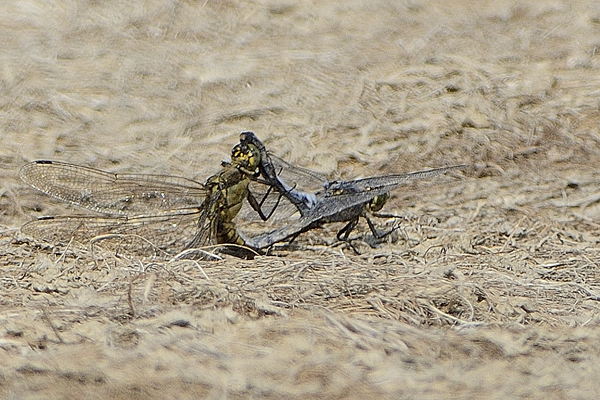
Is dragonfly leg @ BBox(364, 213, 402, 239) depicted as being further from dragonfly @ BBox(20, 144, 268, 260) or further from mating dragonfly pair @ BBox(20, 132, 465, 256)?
dragonfly @ BBox(20, 144, 268, 260)

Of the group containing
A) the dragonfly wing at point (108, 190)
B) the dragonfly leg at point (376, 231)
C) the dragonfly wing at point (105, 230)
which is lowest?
the dragonfly leg at point (376, 231)

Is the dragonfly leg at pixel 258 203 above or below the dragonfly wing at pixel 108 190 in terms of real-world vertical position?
below

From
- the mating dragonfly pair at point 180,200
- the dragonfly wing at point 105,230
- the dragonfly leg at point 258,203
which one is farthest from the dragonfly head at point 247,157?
the dragonfly wing at point 105,230

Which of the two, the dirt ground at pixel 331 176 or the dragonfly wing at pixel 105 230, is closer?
the dirt ground at pixel 331 176

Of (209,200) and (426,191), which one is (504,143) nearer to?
(426,191)

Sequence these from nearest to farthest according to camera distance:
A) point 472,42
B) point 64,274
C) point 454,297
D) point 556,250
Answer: point 454,297 → point 64,274 → point 556,250 → point 472,42

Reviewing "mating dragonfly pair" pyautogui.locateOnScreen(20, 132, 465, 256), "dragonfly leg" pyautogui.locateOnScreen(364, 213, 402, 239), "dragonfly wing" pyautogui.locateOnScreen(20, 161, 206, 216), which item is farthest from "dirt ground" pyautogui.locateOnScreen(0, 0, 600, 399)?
"dragonfly wing" pyautogui.locateOnScreen(20, 161, 206, 216)

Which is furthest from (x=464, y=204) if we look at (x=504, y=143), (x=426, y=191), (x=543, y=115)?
(x=543, y=115)

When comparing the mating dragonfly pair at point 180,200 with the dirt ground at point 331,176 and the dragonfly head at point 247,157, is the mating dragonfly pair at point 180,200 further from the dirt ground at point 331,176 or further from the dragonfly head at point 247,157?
the dirt ground at point 331,176
